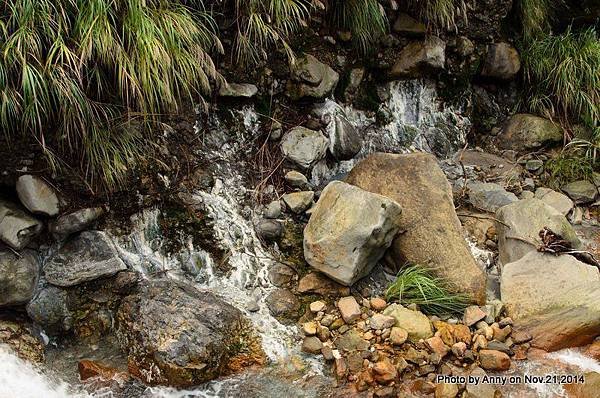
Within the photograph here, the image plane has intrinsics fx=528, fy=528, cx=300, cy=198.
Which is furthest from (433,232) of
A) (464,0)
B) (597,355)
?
(464,0)

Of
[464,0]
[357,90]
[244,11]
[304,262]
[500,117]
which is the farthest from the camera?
[500,117]

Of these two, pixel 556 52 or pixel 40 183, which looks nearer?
pixel 40 183

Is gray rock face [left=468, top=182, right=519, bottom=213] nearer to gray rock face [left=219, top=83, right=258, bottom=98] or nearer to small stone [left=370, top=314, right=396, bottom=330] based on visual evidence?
small stone [left=370, top=314, right=396, bottom=330]

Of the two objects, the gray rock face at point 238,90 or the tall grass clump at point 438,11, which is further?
the tall grass clump at point 438,11

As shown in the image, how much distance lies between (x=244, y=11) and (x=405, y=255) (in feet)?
7.19

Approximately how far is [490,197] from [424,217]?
3.55ft

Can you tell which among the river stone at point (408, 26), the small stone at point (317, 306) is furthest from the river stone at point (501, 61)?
the small stone at point (317, 306)

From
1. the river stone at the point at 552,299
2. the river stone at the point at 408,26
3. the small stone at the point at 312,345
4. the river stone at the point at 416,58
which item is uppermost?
the river stone at the point at 408,26

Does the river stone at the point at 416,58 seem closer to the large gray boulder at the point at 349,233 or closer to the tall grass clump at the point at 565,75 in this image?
the tall grass clump at the point at 565,75

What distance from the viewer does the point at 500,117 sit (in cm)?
596

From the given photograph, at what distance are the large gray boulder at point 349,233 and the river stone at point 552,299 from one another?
903mm

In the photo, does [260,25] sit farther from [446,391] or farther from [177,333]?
[446,391]

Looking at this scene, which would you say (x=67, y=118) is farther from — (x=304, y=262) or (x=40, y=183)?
(x=304, y=262)

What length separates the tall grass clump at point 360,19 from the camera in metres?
4.65
